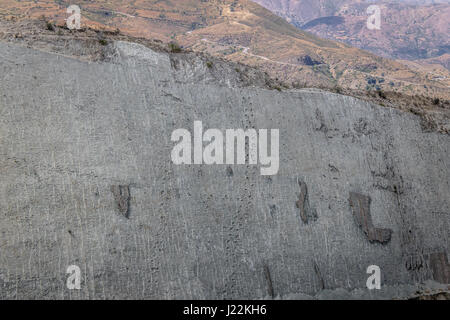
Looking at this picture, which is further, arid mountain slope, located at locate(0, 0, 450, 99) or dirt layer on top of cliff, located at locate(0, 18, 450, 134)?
arid mountain slope, located at locate(0, 0, 450, 99)

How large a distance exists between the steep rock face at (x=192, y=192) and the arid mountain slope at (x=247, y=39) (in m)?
64.2

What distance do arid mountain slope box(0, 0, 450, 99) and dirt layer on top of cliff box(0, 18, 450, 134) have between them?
6098 cm

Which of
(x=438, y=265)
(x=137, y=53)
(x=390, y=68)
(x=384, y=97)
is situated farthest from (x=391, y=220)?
(x=390, y=68)

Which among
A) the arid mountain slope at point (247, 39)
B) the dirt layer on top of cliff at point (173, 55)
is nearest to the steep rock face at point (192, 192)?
the dirt layer on top of cliff at point (173, 55)

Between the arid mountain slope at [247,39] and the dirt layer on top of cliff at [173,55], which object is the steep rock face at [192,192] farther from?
the arid mountain slope at [247,39]

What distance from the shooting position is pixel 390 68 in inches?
4129

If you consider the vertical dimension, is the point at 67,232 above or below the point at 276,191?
below

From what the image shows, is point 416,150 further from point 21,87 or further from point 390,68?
point 390,68

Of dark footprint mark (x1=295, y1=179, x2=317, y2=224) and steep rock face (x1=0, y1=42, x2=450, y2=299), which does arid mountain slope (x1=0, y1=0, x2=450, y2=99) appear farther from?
dark footprint mark (x1=295, y1=179, x2=317, y2=224)

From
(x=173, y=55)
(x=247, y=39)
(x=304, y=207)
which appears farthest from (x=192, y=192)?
(x=247, y=39)

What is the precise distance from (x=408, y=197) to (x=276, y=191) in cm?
651

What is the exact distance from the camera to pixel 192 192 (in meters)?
14.2

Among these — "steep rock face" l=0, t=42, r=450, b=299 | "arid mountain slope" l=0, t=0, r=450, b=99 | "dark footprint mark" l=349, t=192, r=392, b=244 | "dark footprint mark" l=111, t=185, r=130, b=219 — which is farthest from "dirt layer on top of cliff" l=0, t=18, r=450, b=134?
"arid mountain slope" l=0, t=0, r=450, b=99

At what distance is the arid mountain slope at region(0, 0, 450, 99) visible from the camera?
86750mm
